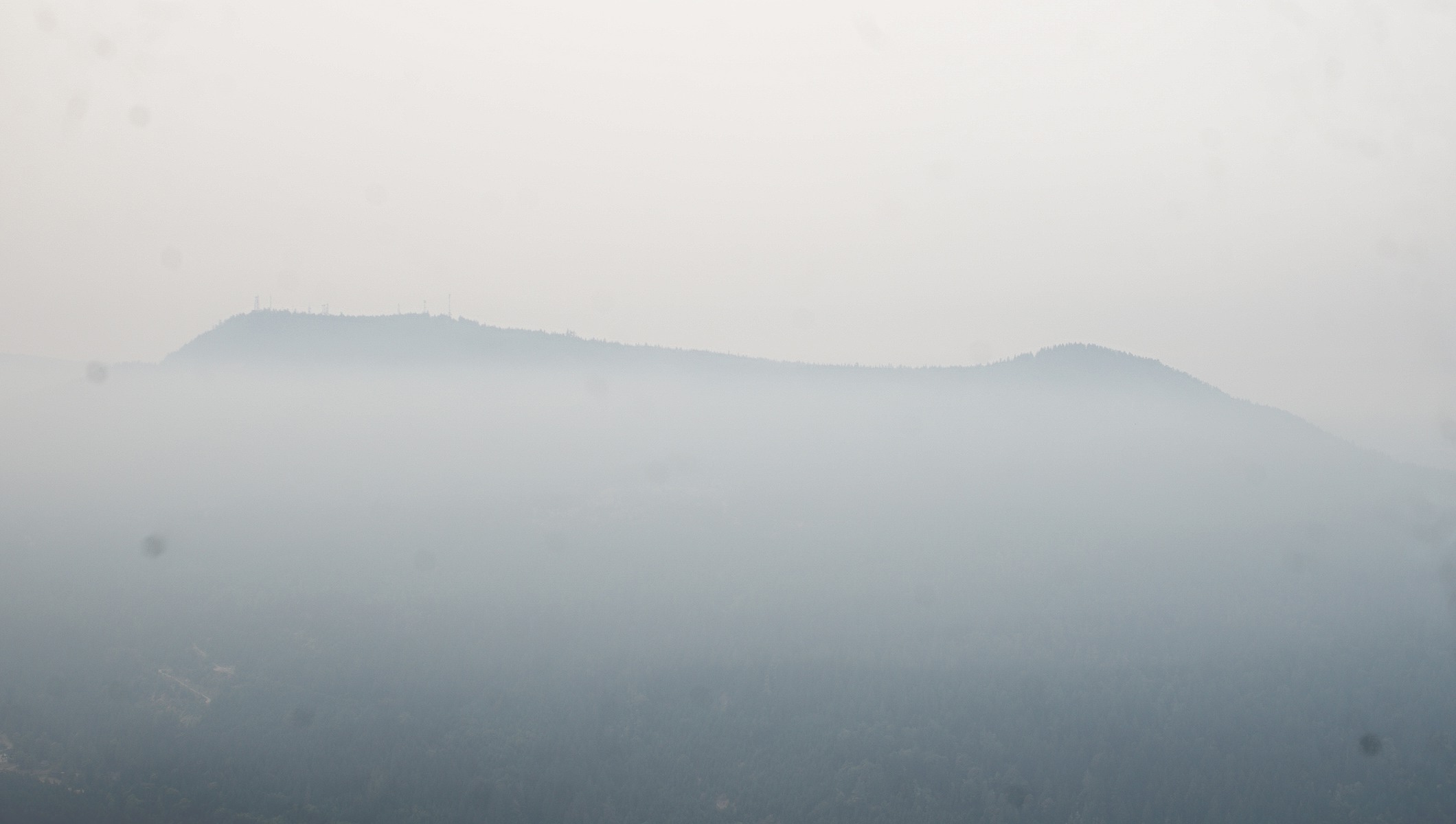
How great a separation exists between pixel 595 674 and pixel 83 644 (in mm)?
50435

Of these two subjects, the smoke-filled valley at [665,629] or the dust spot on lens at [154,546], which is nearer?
the smoke-filled valley at [665,629]

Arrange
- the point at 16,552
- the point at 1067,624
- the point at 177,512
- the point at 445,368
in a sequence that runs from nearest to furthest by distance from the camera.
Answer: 1. the point at 16,552
2. the point at 1067,624
3. the point at 177,512
4. the point at 445,368

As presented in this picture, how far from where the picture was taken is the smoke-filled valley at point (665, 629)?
7412cm

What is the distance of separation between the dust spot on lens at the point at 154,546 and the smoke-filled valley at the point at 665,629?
830 millimetres

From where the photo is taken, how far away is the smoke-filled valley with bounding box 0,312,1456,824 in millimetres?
74125

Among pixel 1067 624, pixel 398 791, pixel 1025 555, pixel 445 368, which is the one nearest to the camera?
pixel 398 791

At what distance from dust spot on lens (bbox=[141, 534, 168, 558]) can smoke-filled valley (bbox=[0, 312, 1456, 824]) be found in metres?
0.83

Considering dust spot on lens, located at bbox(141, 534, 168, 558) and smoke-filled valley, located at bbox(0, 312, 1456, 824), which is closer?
smoke-filled valley, located at bbox(0, 312, 1456, 824)

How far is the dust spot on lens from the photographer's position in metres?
103

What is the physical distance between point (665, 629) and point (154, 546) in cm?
6520

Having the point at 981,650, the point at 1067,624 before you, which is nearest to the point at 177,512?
the point at 981,650

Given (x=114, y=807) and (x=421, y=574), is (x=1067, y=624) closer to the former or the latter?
(x=421, y=574)

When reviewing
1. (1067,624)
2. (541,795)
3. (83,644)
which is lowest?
(541,795)

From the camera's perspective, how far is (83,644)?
82.9m
